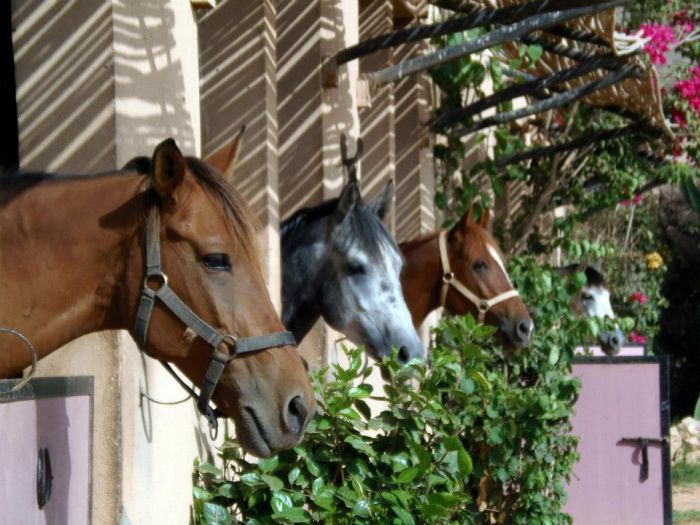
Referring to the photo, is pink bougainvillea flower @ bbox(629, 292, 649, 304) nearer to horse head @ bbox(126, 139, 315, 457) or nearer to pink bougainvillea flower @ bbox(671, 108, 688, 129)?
pink bougainvillea flower @ bbox(671, 108, 688, 129)

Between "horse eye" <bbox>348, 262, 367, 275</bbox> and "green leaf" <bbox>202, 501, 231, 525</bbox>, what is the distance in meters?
1.95

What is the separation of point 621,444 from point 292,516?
475cm

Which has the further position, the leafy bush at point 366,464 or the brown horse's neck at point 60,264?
the leafy bush at point 366,464

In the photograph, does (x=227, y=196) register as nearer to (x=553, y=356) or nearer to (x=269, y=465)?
(x=269, y=465)

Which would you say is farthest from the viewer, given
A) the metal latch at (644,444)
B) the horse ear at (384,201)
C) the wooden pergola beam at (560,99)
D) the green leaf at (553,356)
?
the wooden pergola beam at (560,99)

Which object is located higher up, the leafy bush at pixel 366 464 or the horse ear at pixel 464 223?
the horse ear at pixel 464 223

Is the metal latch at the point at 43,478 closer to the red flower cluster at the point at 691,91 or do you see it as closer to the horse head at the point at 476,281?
the horse head at the point at 476,281

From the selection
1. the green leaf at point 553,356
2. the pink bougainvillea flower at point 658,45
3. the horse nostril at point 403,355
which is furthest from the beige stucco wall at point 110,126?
the pink bougainvillea flower at point 658,45

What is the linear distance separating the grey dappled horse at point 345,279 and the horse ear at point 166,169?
8.83ft

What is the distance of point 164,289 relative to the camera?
339 centimetres

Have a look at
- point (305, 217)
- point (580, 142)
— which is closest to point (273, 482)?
point (305, 217)

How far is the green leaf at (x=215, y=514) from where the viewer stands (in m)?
4.35

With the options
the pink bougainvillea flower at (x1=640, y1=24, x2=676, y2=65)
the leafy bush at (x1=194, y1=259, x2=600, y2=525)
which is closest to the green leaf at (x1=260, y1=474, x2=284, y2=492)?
the leafy bush at (x1=194, y1=259, x2=600, y2=525)

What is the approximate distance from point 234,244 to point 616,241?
1378cm
